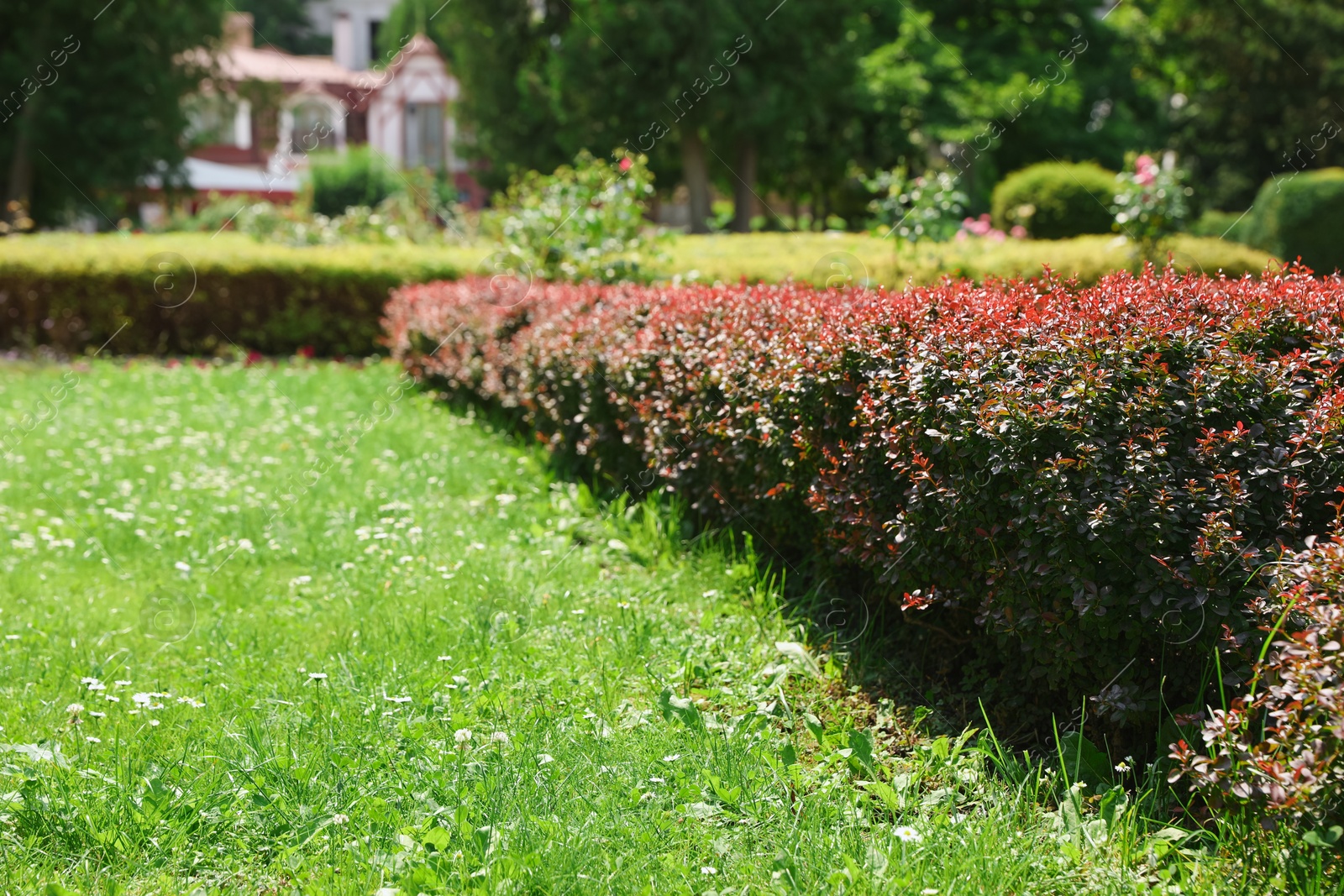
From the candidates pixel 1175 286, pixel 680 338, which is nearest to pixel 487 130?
pixel 680 338

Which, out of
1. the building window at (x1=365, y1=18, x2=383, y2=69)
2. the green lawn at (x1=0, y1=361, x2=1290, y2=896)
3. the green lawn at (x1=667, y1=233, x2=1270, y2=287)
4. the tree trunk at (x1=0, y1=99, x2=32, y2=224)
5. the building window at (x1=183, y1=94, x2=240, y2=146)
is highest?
the building window at (x1=365, y1=18, x2=383, y2=69)

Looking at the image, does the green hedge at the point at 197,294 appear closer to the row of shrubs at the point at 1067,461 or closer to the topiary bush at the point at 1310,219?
the row of shrubs at the point at 1067,461

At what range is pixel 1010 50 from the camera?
91.4 feet

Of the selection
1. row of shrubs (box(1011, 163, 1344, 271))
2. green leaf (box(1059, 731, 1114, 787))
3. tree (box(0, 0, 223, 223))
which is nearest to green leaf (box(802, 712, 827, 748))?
green leaf (box(1059, 731, 1114, 787))

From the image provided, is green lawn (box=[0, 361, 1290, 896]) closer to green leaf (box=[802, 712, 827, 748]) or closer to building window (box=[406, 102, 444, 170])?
green leaf (box=[802, 712, 827, 748])

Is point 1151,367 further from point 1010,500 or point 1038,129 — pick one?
point 1038,129

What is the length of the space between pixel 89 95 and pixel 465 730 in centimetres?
2262

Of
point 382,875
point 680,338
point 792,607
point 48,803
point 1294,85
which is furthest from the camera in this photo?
point 1294,85

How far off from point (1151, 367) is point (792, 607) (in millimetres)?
1642

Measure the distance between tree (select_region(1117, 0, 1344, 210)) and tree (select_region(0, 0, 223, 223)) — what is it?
22.9m

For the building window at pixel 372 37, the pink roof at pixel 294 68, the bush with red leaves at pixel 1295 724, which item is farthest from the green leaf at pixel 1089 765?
the building window at pixel 372 37

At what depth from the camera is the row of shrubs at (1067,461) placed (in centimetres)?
268

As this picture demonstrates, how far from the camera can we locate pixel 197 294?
12.2 metres

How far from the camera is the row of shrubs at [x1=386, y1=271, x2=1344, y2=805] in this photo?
2.68 meters
